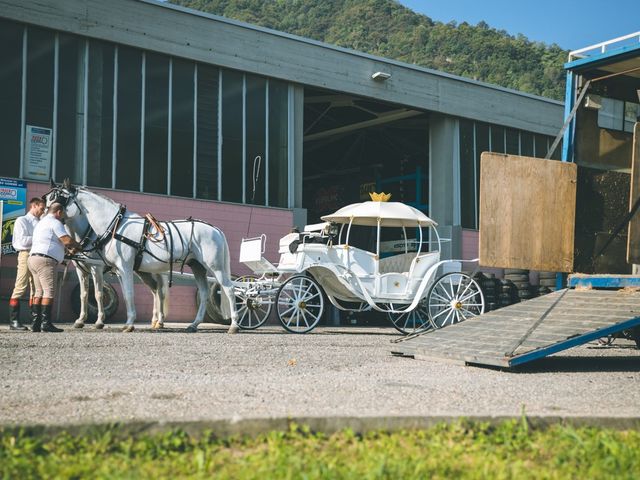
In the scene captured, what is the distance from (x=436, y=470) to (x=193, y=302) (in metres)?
15.7

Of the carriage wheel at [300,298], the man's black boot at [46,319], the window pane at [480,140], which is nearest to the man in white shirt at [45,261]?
the man's black boot at [46,319]

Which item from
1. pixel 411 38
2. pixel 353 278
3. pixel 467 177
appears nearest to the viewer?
pixel 353 278

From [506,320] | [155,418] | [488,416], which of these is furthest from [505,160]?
Result: [155,418]

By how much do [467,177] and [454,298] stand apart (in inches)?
434

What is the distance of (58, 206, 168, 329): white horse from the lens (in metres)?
12.7

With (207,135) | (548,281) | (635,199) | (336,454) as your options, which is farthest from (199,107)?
(336,454)

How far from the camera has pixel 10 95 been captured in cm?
1688

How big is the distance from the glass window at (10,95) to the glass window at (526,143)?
1607cm

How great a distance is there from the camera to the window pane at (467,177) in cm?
2480

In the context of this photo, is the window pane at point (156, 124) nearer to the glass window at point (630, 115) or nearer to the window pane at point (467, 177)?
the window pane at point (467, 177)

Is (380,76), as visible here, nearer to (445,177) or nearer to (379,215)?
(445,177)

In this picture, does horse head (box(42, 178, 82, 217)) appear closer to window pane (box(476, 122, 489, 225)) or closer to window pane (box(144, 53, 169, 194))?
window pane (box(144, 53, 169, 194))

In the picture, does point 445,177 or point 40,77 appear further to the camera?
point 445,177

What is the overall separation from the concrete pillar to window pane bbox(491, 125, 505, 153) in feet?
5.09
